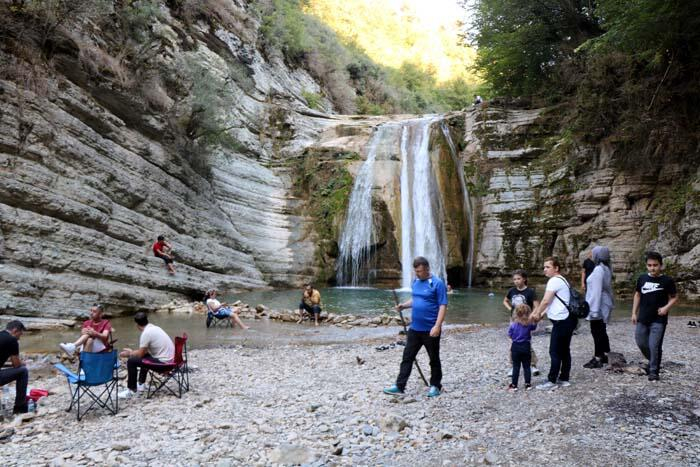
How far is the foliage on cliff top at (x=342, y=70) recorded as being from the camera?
33.9 meters

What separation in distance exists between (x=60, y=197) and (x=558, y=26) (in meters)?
22.5

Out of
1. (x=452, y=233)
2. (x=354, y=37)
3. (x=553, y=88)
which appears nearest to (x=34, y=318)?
(x=452, y=233)

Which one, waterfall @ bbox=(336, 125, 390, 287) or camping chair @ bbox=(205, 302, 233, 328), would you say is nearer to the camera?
camping chair @ bbox=(205, 302, 233, 328)

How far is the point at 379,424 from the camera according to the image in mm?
4695

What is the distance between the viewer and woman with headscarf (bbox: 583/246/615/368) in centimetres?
634

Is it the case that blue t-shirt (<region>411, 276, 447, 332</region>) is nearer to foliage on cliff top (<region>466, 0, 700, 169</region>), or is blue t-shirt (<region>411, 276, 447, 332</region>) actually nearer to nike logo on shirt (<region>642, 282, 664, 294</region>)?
nike logo on shirt (<region>642, 282, 664, 294</region>)

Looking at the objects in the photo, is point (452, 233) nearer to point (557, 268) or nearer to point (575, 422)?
point (557, 268)

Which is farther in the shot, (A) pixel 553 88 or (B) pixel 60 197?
(A) pixel 553 88

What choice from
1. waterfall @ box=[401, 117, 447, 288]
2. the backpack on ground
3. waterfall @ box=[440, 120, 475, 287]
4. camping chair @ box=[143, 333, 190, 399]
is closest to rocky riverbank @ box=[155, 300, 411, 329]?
camping chair @ box=[143, 333, 190, 399]

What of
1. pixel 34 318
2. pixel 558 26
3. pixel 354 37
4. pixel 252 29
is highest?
pixel 354 37

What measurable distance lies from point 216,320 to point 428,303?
823 cm

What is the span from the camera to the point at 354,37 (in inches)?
2192

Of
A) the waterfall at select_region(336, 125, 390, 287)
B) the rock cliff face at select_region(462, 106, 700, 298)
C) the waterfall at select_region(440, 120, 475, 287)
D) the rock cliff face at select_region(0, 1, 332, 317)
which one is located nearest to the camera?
the rock cliff face at select_region(0, 1, 332, 317)

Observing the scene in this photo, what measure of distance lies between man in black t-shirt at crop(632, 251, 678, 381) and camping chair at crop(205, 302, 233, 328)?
9.29m
